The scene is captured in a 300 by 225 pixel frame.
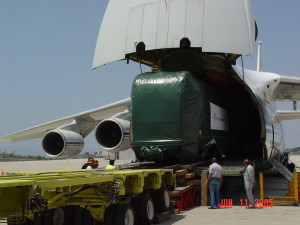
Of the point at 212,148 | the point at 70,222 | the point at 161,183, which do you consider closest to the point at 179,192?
the point at 161,183

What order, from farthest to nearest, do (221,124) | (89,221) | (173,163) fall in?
(221,124) < (173,163) < (89,221)

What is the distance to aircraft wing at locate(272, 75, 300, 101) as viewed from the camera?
15.0m

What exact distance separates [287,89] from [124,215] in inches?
487

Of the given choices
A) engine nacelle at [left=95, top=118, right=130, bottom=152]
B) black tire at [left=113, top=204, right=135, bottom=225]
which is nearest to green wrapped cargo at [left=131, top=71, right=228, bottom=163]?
engine nacelle at [left=95, top=118, right=130, bottom=152]

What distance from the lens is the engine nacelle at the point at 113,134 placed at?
41.3 ft

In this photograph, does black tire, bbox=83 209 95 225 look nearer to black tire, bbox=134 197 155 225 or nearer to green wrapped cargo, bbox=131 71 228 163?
black tire, bbox=134 197 155 225

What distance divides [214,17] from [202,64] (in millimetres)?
1831

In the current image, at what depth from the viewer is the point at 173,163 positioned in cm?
1120

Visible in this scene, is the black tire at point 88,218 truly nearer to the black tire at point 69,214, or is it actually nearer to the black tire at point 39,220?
the black tire at point 69,214

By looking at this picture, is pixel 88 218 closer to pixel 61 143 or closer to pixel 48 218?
pixel 48 218

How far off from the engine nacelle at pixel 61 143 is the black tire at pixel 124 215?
7.87 metres

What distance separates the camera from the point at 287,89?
16688mm

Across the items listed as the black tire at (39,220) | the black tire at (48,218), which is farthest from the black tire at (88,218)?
the black tire at (39,220)

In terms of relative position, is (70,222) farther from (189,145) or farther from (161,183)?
(189,145)
